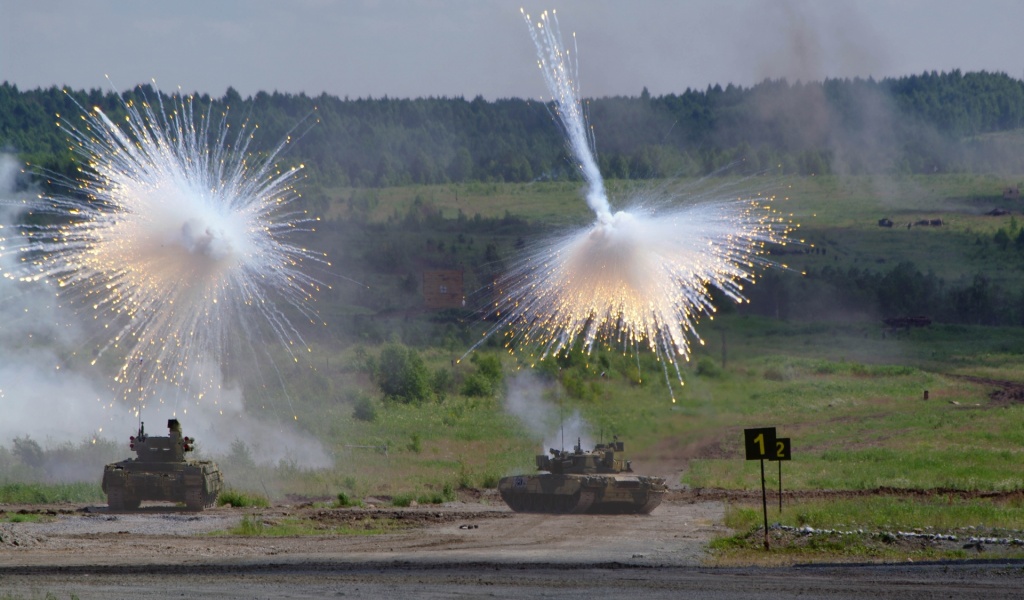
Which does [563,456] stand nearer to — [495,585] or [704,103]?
[495,585]

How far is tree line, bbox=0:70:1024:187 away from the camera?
101 metres

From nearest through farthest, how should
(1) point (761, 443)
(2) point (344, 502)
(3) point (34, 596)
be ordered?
(3) point (34, 596), (1) point (761, 443), (2) point (344, 502)

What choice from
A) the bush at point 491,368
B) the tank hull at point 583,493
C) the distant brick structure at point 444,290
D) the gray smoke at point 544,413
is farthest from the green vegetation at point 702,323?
the tank hull at point 583,493

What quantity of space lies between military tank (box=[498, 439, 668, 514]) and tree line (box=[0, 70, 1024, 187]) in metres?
42.8

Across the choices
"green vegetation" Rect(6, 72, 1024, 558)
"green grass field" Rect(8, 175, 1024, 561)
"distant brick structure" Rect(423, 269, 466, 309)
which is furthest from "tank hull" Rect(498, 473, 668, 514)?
"distant brick structure" Rect(423, 269, 466, 309)

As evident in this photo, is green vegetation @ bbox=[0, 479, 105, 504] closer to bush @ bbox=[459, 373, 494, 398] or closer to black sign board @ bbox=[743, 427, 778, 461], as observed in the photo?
bush @ bbox=[459, 373, 494, 398]

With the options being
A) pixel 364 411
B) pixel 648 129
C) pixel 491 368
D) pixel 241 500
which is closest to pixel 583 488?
pixel 241 500

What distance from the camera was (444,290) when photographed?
269ft

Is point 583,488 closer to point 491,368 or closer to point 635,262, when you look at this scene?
point 635,262

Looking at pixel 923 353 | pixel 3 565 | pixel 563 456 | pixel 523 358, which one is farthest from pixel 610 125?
pixel 3 565

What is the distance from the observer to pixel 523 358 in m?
55.4

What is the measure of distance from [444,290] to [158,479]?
4709cm

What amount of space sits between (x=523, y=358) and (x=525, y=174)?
241ft

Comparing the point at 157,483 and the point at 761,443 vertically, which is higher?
the point at 761,443
